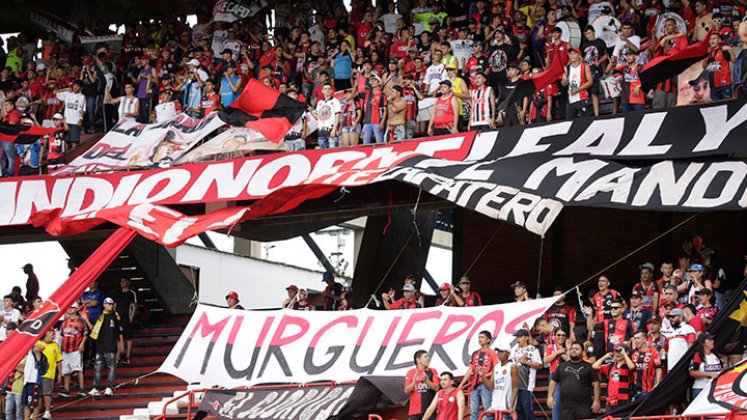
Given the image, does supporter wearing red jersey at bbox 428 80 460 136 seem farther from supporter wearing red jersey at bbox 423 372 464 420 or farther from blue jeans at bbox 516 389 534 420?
blue jeans at bbox 516 389 534 420

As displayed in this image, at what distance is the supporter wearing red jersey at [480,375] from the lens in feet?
60.4

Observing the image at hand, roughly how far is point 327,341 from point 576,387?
4.37 meters

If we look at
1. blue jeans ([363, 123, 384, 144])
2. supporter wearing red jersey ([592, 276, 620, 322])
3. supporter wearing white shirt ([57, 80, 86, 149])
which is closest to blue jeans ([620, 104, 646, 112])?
supporter wearing red jersey ([592, 276, 620, 322])

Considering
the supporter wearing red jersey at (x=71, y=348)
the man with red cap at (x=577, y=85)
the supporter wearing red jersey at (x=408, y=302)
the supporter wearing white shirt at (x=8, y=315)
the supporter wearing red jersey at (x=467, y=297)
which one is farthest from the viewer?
the supporter wearing white shirt at (x=8, y=315)

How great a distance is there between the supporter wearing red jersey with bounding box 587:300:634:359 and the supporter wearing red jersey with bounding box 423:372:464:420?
2.24 m

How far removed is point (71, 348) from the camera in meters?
24.0

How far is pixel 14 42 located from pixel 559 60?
595 inches

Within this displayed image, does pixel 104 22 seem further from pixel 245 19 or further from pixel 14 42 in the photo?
pixel 245 19

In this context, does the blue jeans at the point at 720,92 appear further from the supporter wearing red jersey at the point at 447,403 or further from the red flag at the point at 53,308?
the red flag at the point at 53,308

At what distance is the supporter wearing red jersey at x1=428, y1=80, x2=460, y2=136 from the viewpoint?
22875mm

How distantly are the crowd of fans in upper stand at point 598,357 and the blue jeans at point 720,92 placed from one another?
8.17ft

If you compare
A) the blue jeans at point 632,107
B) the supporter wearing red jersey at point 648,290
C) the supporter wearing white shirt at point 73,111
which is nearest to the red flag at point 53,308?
the supporter wearing white shirt at point 73,111

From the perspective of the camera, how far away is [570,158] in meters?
20.7

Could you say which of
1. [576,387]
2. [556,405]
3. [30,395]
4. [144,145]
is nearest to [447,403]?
[556,405]
